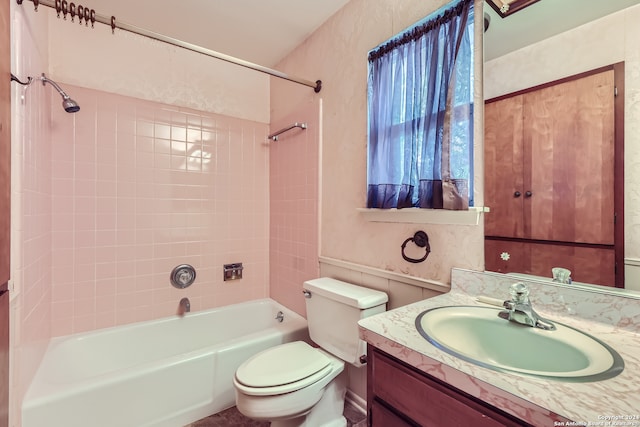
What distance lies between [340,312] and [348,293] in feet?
0.35

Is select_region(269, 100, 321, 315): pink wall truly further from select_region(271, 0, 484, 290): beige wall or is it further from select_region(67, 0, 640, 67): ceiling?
select_region(67, 0, 640, 67): ceiling

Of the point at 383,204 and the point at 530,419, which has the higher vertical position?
the point at 383,204

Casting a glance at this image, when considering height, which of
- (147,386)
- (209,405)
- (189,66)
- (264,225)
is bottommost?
(209,405)

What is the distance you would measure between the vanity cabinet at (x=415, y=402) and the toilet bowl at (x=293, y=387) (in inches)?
19.3

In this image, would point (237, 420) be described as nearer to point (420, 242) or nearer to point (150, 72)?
point (420, 242)

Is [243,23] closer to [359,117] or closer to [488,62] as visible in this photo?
[359,117]

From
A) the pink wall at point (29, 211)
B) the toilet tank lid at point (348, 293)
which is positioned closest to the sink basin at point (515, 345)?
the toilet tank lid at point (348, 293)

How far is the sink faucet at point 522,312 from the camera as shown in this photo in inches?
33.3

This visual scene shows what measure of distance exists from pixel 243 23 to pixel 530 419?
7.58ft

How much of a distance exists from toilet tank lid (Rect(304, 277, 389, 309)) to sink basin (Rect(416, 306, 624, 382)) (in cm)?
42

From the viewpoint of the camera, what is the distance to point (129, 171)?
6.42ft

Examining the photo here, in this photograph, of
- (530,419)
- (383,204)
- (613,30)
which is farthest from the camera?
(383,204)

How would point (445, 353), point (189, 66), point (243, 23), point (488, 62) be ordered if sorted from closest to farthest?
1. point (445, 353)
2. point (488, 62)
3. point (243, 23)
4. point (189, 66)

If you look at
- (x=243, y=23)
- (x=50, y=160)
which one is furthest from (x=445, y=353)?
(x=50, y=160)
